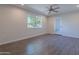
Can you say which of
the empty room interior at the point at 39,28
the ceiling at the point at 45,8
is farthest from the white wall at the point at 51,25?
the ceiling at the point at 45,8

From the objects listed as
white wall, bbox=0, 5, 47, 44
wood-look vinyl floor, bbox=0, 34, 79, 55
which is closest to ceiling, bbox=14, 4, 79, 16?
white wall, bbox=0, 5, 47, 44

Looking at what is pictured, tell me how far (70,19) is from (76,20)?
0.32ft

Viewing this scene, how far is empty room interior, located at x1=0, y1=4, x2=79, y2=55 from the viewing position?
1.87 metres

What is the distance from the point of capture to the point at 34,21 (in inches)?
77.8

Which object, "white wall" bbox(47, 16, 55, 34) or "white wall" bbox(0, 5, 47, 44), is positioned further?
"white wall" bbox(47, 16, 55, 34)

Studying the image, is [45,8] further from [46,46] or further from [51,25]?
[46,46]

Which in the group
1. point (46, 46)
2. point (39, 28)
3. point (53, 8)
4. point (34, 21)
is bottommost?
point (46, 46)

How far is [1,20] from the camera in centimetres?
185

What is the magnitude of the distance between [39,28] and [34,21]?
6.3 inches

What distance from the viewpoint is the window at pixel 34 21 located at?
197 cm

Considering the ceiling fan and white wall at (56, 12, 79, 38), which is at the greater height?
the ceiling fan

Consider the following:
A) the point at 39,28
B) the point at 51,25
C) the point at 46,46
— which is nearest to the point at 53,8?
the point at 51,25

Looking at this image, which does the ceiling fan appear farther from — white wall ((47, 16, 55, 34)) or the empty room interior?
white wall ((47, 16, 55, 34))
